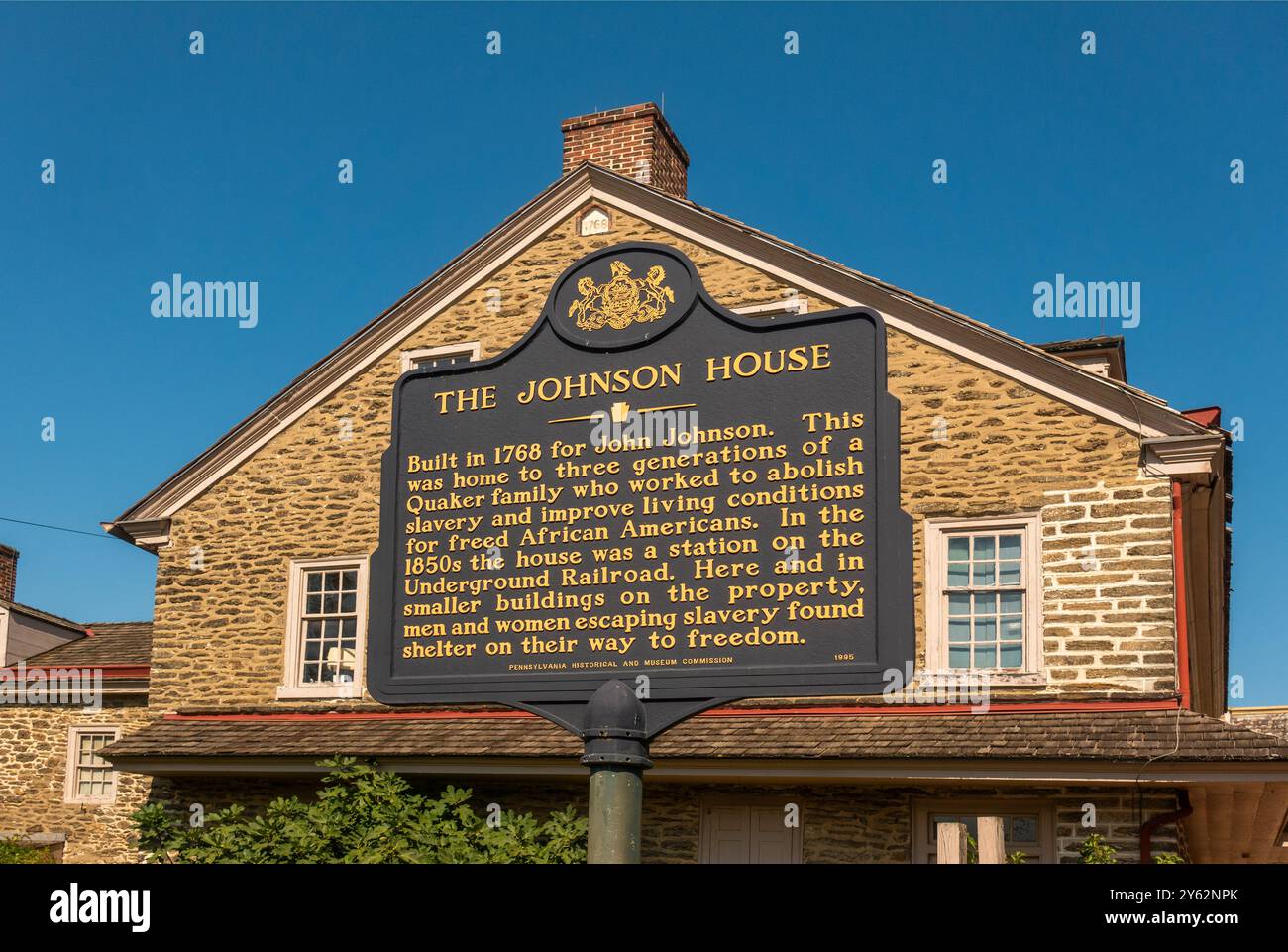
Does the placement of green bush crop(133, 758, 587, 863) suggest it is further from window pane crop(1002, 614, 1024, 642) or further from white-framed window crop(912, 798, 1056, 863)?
window pane crop(1002, 614, 1024, 642)

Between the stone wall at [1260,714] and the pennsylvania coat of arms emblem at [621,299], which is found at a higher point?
the pennsylvania coat of arms emblem at [621,299]

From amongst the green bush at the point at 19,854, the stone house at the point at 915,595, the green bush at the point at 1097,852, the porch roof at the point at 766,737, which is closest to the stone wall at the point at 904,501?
the stone house at the point at 915,595

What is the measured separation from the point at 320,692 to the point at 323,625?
83cm

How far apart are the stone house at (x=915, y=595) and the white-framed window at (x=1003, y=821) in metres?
0.03

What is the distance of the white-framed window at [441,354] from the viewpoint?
1725cm

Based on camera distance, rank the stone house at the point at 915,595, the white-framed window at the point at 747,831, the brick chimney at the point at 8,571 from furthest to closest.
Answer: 1. the brick chimney at the point at 8,571
2. the white-framed window at the point at 747,831
3. the stone house at the point at 915,595

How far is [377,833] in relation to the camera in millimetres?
13797

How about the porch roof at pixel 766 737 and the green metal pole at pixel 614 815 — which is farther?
the porch roof at pixel 766 737

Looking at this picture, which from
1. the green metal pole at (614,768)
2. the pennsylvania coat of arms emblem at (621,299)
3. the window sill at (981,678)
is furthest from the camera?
the window sill at (981,678)

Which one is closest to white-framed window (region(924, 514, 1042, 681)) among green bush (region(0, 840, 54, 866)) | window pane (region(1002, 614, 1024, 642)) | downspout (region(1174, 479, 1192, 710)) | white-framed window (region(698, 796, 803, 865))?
window pane (region(1002, 614, 1024, 642))

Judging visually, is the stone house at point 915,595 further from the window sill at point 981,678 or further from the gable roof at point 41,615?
the gable roof at point 41,615

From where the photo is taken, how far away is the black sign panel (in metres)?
6.15

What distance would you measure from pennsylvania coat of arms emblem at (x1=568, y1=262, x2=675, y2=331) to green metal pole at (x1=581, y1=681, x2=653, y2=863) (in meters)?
1.79
